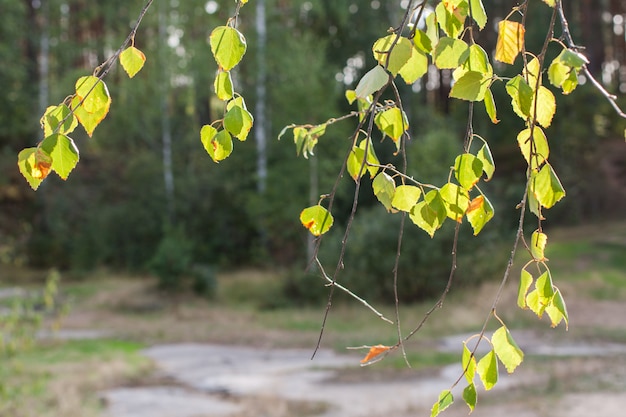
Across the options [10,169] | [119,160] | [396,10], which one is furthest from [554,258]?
[10,169]

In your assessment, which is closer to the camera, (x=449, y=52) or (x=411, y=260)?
(x=449, y=52)

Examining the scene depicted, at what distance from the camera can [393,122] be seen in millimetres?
1093

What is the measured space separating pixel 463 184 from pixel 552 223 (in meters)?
22.8

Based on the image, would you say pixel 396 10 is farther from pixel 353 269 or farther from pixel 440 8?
pixel 440 8

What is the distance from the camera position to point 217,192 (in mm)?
20500

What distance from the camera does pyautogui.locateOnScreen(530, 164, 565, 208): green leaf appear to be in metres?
0.91

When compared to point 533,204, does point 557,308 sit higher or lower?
lower

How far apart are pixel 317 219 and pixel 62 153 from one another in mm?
368

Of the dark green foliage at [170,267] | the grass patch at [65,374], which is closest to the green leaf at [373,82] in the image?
the grass patch at [65,374]

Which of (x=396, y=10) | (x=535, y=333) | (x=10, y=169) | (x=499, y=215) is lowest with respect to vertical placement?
(x=535, y=333)

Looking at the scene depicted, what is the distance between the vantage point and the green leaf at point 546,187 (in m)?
→ 0.91

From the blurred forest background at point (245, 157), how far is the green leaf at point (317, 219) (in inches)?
514

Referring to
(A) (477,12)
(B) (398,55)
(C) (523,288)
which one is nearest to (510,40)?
(A) (477,12)

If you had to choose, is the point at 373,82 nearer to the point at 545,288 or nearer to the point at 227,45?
the point at 227,45
